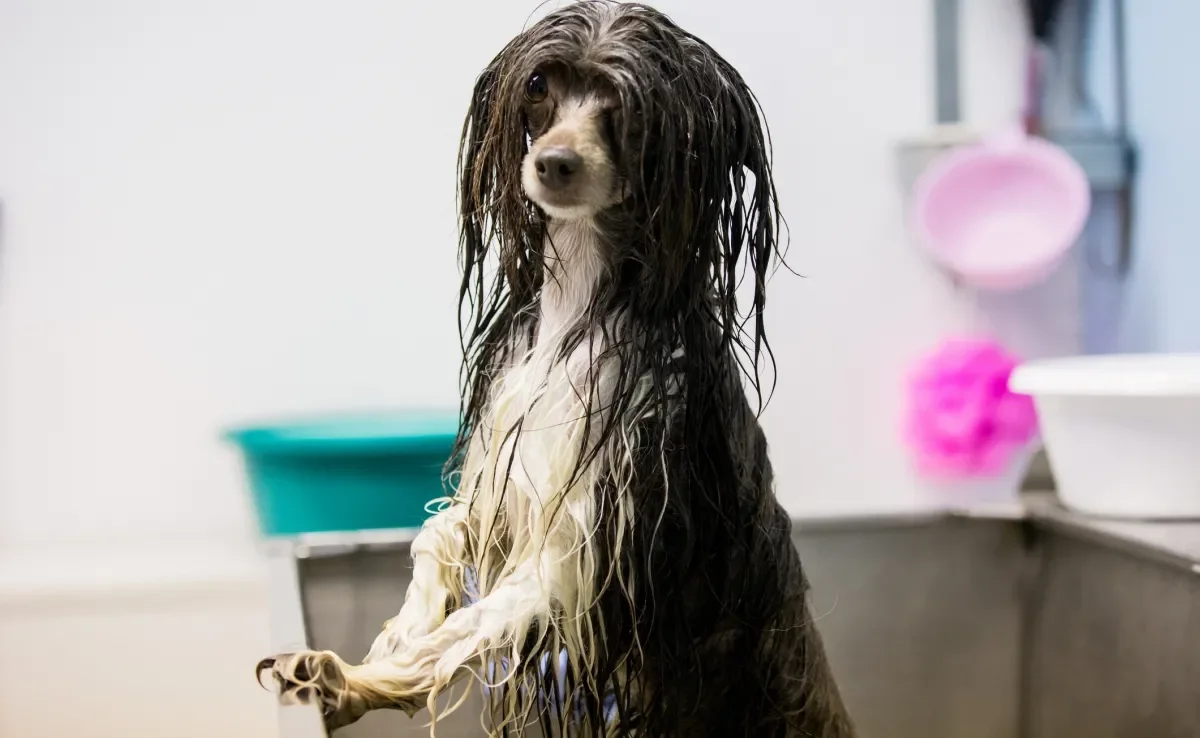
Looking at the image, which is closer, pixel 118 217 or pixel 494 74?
pixel 494 74

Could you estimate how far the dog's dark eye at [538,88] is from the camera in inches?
25.1

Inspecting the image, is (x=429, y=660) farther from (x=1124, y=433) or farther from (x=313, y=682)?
(x=1124, y=433)

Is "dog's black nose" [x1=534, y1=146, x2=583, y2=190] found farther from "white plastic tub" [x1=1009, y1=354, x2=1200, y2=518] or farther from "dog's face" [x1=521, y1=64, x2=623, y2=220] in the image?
"white plastic tub" [x1=1009, y1=354, x2=1200, y2=518]

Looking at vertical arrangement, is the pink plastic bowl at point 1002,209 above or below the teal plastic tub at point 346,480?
above

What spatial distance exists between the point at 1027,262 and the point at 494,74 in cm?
88

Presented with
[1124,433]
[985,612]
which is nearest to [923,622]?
[985,612]

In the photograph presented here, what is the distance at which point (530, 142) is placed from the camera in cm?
65


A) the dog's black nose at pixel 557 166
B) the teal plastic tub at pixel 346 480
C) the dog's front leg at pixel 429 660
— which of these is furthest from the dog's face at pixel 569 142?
the teal plastic tub at pixel 346 480

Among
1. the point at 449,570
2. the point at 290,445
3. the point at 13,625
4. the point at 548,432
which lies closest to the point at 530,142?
the point at 548,432

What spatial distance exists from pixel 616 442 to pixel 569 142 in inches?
8.6

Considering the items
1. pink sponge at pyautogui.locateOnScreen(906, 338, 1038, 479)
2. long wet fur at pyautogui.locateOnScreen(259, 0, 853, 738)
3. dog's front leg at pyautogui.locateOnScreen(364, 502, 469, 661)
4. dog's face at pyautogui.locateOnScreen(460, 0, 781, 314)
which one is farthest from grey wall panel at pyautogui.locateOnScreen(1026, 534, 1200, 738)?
dog's front leg at pyautogui.locateOnScreen(364, 502, 469, 661)

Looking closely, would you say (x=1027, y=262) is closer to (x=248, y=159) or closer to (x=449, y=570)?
(x=449, y=570)

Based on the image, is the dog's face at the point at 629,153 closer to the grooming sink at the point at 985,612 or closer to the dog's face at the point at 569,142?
the dog's face at the point at 569,142

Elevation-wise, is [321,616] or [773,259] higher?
[773,259]
